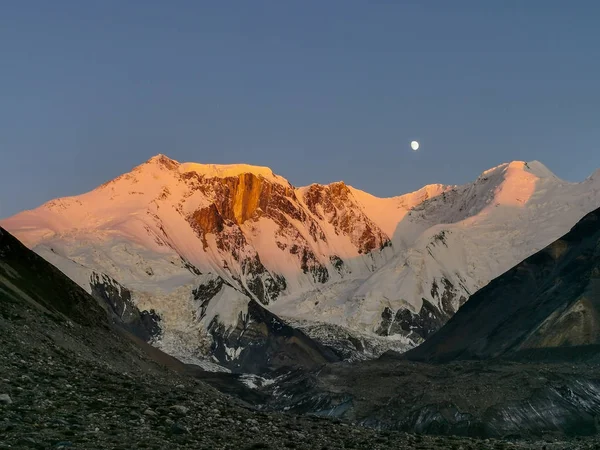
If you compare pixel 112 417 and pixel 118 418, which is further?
pixel 118 418

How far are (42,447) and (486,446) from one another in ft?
107

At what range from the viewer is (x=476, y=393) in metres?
190

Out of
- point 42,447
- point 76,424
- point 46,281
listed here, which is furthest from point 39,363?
point 46,281

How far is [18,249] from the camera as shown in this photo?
12494 centimetres

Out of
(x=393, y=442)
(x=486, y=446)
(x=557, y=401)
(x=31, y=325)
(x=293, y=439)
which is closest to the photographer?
(x=293, y=439)

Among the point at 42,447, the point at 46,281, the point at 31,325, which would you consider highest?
the point at 46,281

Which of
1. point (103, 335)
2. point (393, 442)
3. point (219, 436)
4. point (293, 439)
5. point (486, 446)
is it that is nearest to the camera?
point (219, 436)

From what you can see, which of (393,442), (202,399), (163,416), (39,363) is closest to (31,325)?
(39,363)

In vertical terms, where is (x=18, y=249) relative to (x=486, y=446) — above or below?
above

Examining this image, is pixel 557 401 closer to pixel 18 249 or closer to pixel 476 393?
pixel 476 393

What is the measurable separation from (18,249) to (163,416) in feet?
277

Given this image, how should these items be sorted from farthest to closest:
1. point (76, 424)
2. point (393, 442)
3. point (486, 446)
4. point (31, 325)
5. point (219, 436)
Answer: point (31, 325) < point (486, 446) < point (393, 442) < point (219, 436) < point (76, 424)

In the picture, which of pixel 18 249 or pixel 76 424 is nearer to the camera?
pixel 76 424

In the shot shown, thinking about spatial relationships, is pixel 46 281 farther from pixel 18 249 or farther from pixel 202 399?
pixel 202 399
